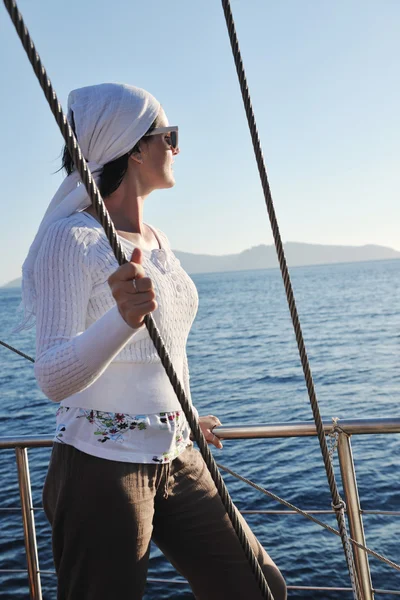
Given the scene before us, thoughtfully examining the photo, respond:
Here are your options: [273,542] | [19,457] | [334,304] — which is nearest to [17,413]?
[273,542]

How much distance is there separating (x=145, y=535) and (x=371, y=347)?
23624 millimetres

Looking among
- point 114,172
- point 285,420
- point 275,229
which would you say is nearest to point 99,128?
point 114,172

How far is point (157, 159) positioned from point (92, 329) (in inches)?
20.1

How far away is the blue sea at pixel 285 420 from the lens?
22.4ft

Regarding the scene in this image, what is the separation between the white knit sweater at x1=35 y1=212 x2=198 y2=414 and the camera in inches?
47.3

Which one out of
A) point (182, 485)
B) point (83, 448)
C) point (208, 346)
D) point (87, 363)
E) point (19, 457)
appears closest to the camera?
point (87, 363)

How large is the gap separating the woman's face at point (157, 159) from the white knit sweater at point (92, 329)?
0.17m

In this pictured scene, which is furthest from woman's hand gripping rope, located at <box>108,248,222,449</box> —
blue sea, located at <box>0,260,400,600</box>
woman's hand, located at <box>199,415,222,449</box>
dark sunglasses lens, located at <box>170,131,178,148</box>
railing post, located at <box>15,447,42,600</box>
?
blue sea, located at <box>0,260,400,600</box>

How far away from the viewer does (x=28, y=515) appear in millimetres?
2139

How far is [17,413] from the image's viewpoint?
17156mm

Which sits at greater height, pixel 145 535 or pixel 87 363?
pixel 87 363

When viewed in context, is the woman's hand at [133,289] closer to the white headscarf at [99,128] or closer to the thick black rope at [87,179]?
the thick black rope at [87,179]

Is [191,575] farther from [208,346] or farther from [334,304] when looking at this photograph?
[334,304]

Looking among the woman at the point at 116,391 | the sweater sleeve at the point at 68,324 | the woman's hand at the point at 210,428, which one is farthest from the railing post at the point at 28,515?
the sweater sleeve at the point at 68,324
